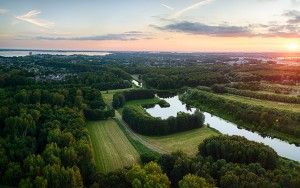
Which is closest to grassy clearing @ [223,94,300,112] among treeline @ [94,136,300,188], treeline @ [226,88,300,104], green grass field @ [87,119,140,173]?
treeline @ [226,88,300,104]

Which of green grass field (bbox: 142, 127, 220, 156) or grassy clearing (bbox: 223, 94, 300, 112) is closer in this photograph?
green grass field (bbox: 142, 127, 220, 156)

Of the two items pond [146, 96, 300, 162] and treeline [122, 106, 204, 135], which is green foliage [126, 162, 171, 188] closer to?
treeline [122, 106, 204, 135]

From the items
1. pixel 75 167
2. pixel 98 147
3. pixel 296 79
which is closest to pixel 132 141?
pixel 98 147

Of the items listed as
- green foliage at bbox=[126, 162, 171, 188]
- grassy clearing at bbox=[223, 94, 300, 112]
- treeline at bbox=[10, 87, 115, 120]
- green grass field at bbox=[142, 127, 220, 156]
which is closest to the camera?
green foliage at bbox=[126, 162, 171, 188]

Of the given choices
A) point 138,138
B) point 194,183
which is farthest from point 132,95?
point 194,183

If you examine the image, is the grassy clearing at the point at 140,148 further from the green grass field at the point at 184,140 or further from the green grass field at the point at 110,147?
the green grass field at the point at 184,140

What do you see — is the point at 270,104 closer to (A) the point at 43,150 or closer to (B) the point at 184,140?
(B) the point at 184,140

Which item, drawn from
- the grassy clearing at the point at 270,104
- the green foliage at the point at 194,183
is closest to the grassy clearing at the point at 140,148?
the green foliage at the point at 194,183
